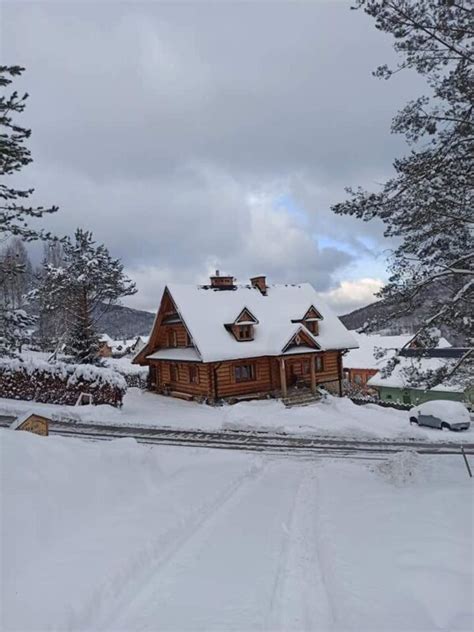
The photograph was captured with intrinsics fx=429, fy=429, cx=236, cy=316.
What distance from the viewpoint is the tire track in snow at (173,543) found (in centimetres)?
471

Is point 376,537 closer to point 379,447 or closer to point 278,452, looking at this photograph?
point 278,452

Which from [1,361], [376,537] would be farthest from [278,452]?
[1,361]

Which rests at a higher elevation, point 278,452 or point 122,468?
point 122,468

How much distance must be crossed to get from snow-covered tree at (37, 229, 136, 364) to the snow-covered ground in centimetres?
530

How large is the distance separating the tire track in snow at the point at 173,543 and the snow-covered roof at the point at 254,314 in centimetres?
1660

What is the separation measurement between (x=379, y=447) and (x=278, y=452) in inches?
167

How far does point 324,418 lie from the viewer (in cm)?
2198

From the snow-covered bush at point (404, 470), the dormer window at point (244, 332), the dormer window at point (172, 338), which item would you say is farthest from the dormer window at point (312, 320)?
the snow-covered bush at point (404, 470)

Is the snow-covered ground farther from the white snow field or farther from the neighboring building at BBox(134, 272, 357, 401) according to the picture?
the white snow field

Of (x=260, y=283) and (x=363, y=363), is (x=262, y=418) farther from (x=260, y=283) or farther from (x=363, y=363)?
(x=363, y=363)

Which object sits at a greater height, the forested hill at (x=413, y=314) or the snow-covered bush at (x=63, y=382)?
the forested hill at (x=413, y=314)

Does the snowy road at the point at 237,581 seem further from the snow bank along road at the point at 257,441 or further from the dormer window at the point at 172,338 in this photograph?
the dormer window at the point at 172,338

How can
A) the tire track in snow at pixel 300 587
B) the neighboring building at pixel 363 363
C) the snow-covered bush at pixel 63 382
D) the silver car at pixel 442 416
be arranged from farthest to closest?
the neighboring building at pixel 363 363 < the snow-covered bush at pixel 63 382 < the silver car at pixel 442 416 < the tire track in snow at pixel 300 587

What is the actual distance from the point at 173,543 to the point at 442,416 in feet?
65.3
